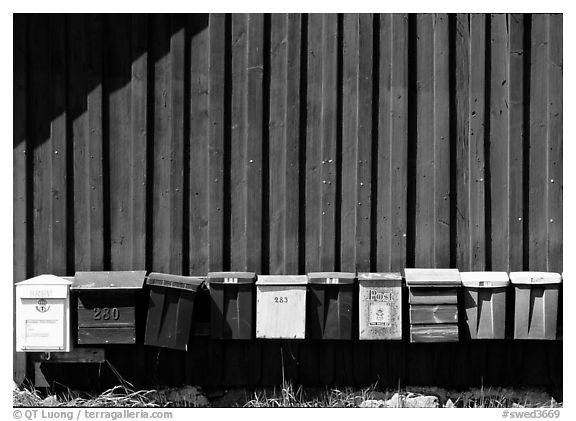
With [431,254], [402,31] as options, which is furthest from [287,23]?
[431,254]

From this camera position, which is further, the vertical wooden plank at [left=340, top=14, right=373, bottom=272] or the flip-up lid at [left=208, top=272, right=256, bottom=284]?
the vertical wooden plank at [left=340, top=14, right=373, bottom=272]

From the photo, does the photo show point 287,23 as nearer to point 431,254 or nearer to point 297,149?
point 297,149

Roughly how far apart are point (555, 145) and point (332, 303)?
7.60 feet

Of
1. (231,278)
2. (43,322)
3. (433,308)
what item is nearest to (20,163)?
(43,322)

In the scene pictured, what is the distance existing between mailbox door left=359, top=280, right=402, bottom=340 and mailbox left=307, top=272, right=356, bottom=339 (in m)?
0.11

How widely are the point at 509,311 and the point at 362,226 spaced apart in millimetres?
1411

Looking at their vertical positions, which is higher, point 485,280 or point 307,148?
point 307,148

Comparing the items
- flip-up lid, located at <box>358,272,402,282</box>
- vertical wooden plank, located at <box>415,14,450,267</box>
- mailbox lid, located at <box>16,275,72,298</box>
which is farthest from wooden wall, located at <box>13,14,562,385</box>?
mailbox lid, located at <box>16,275,72,298</box>

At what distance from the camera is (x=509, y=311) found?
6500mm

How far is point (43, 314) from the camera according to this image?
20.7 ft

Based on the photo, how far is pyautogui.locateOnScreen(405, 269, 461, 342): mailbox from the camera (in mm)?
6254

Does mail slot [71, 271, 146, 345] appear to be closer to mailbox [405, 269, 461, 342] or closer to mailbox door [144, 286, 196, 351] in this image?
mailbox door [144, 286, 196, 351]

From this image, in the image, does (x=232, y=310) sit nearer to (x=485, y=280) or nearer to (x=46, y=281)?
(x=46, y=281)

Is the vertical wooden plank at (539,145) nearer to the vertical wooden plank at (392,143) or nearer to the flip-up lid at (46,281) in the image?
the vertical wooden plank at (392,143)
